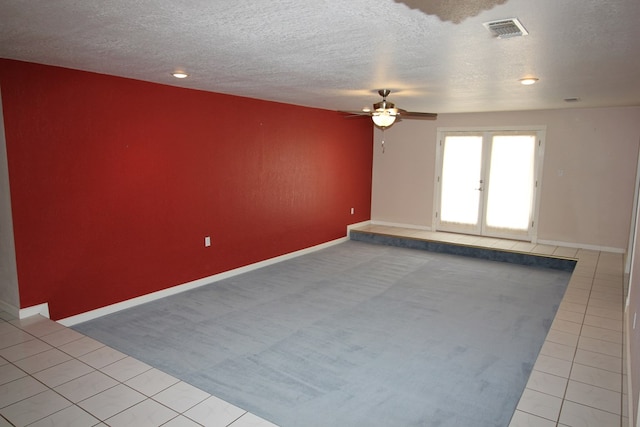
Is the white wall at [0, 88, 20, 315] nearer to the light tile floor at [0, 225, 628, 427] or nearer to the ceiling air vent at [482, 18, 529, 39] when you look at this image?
the light tile floor at [0, 225, 628, 427]

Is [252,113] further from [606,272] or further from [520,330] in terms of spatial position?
[606,272]

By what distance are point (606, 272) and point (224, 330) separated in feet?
15.8

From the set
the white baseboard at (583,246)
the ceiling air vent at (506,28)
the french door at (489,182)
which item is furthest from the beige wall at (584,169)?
the ceiling air vent at (506,28)

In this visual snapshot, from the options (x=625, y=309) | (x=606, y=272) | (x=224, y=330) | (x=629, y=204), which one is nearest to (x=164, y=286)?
(x=224, y=330)

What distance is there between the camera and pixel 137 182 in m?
4.31

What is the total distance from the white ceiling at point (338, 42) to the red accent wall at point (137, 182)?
1.21 ft

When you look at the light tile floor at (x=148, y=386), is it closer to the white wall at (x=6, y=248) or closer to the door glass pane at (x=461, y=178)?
the white wall at (x=6, y=248)

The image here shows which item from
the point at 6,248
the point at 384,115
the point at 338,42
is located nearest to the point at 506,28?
the point at 338,42

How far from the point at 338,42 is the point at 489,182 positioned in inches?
219

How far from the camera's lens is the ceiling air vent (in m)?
2.19

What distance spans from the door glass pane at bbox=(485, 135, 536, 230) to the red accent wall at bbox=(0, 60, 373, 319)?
3305 millimetres

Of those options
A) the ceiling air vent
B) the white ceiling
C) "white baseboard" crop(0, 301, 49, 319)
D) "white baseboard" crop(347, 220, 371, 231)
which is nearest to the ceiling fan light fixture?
the white ceiling

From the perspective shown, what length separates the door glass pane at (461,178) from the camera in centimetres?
746

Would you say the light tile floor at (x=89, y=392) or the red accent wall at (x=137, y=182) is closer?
the light tile floor at (x=89, y=392)
